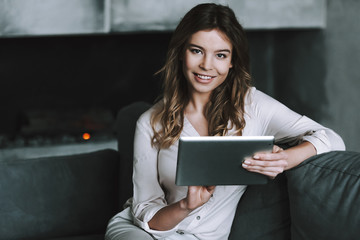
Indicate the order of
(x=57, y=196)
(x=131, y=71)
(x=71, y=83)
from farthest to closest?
(x=131, y=71), (x=71, y=83), (x=57, y=196)

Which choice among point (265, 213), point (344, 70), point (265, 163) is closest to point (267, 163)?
point (265, 163)

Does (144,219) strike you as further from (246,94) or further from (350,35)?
(350,35)

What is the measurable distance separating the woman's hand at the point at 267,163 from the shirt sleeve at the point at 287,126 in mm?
181

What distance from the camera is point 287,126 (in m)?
1.49

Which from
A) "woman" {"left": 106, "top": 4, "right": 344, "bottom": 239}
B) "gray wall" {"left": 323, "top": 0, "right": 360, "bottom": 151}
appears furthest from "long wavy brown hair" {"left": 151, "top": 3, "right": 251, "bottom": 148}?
"gray wall" {"left": 323, "top": 0, "right": 360, "bottom": 151}

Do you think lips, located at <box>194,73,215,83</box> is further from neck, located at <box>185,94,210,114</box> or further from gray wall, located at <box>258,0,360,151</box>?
gray wall, located at <box>258,0,360,151</box>

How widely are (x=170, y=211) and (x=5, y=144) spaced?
1927mm

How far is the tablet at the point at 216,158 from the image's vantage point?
43.4 inches

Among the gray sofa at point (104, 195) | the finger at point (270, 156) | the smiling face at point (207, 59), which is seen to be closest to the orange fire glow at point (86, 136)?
the gray sofa at point (104, 195)

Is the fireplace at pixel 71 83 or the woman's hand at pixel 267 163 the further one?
the fireplace at pixel 71 83

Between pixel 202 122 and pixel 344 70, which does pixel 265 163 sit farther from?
pixel 344 70

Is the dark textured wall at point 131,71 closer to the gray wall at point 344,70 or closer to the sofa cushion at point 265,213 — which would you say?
the gray wall at point 344,70

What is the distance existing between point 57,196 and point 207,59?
0.85m

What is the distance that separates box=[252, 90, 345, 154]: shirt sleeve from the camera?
1.43m
